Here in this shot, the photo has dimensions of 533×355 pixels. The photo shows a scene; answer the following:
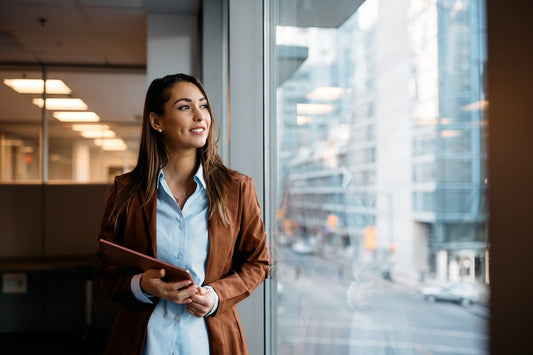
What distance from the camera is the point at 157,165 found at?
57.6 inches

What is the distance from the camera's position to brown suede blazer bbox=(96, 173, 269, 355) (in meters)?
1.31

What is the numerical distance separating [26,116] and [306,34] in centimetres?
471

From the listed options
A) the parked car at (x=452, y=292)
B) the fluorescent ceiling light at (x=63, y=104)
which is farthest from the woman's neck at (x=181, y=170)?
the fluorescent ceiling light at (x=63, y=104)

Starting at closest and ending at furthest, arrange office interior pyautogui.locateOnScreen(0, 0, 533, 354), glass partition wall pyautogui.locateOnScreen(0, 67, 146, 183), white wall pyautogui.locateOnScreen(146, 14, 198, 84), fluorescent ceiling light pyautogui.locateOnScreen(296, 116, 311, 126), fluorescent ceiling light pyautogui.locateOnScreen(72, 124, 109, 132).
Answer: office interior pyautogui.locateOnScreen(0, 0, 533, 354), fluorescent ceiling light pyautogui.locateOnScreen(296, 116, 311, 126), white wall pyautogui.locateOnScreen(146, 14, 198, 84), glass partition wall pyautogui.locateOnScreen(0, 67, 146, 183), fluorescent ceiling light pyautogui.locateOnScreen(72, 124, 109, 132)

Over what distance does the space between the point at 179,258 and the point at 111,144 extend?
4546mm

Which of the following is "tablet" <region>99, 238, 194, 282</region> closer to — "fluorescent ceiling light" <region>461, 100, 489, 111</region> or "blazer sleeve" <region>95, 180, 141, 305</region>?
"blazer sleeve" <region>95, 180, 141, 305</region>

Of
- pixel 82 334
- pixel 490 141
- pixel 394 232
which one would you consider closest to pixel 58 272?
pixel 82 334

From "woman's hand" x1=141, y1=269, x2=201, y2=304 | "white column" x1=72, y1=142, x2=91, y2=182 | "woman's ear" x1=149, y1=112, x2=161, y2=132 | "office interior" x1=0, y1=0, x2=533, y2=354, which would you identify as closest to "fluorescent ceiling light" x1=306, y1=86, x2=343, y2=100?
"office interior" x1=0, y1=0, x2=533, y2=354

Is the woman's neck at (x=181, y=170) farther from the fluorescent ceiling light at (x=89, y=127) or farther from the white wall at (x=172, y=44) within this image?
the fluorescent ceiling light at (x=89, y=127)

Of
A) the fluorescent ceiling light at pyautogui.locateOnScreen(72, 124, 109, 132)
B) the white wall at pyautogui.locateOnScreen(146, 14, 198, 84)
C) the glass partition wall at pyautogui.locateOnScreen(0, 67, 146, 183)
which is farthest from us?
the fluorescent ceiling light at pyautogui.locateOnScreen(72, 124, 109, 132)

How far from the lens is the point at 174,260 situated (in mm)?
1335

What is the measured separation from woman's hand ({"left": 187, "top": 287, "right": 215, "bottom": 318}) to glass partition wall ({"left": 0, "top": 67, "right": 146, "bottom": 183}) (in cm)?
452

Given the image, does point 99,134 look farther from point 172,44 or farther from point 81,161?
point 172,44

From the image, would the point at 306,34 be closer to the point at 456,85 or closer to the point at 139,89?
the point at 456,85
